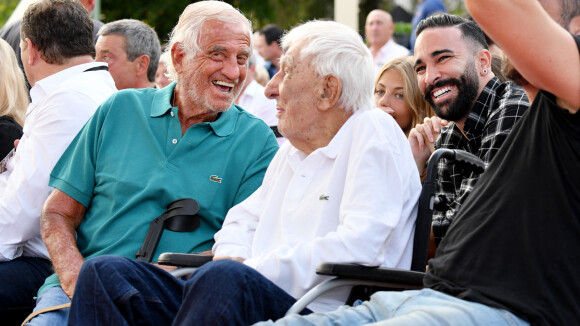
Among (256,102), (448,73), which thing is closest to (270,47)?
(256,102)

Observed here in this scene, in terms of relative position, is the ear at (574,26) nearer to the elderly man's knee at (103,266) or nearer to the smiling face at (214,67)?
the elderly man's knee at (103,266)

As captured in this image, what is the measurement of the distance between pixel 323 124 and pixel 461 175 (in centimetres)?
91

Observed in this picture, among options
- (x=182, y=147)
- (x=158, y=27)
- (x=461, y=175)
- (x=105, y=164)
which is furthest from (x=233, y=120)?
(x=158, y=27)

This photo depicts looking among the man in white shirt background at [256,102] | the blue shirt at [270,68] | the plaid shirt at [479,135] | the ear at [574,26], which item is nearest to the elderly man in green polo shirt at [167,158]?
the plaid shirt at [479,135]

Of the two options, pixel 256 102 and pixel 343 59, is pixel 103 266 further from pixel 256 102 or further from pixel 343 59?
pixel 256 102

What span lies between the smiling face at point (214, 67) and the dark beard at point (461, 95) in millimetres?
1023

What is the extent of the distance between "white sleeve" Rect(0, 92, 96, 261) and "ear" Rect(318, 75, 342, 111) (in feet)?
4.97

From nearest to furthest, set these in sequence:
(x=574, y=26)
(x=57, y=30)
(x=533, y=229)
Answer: (x=533, y=229) < (x=574, y=26) < (x=57, y=30)

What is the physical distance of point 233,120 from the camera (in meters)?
4.05

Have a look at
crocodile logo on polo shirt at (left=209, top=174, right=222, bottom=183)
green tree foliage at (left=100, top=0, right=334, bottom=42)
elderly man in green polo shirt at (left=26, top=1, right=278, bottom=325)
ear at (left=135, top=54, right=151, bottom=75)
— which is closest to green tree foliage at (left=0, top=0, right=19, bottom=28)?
green tree foliage at (left=100, top=0, right=334, bottom=42)

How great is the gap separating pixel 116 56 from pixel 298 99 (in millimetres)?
3015

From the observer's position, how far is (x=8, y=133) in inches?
180

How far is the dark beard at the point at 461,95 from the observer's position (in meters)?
3.94

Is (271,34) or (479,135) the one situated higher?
(479,135)
